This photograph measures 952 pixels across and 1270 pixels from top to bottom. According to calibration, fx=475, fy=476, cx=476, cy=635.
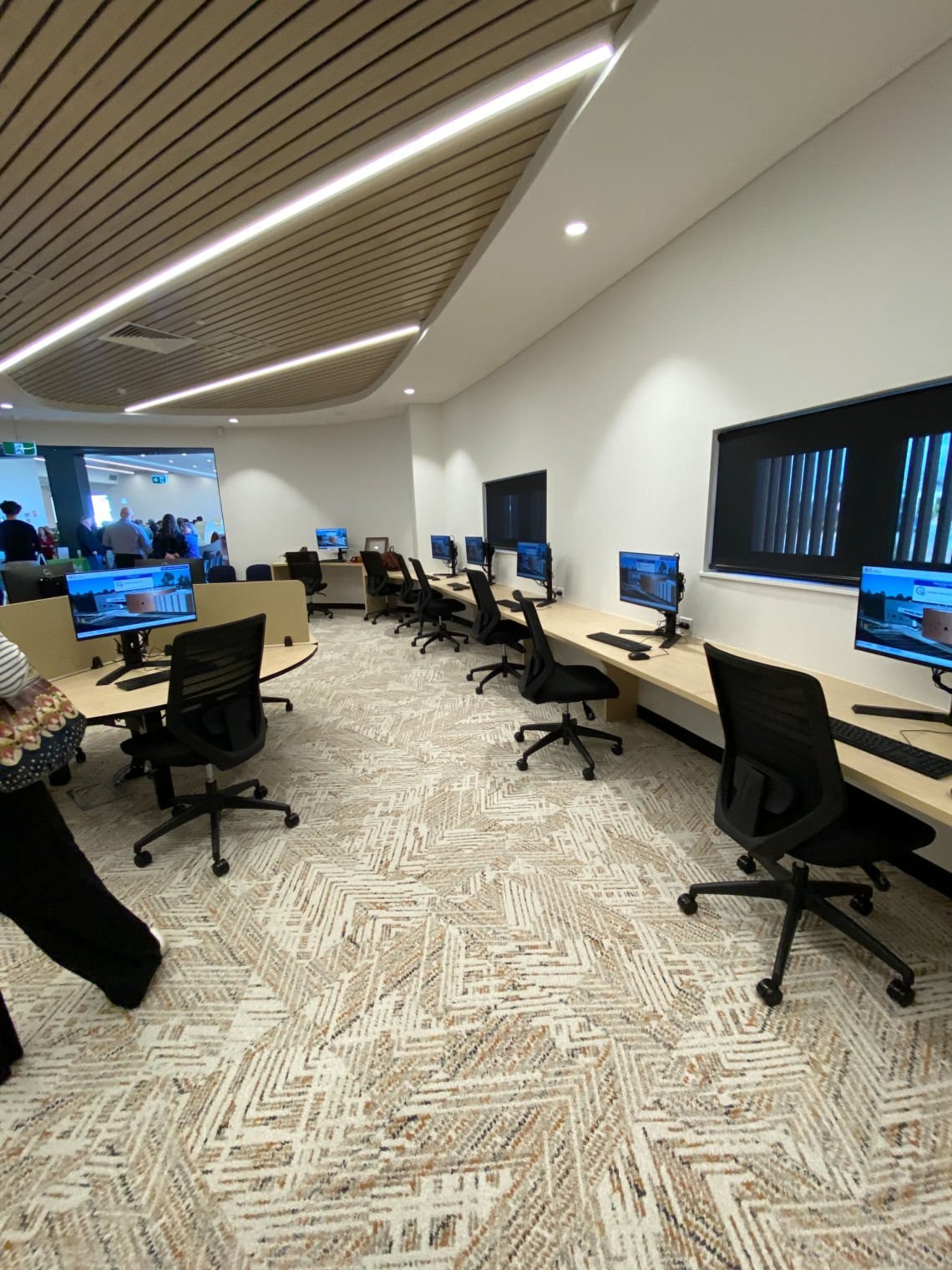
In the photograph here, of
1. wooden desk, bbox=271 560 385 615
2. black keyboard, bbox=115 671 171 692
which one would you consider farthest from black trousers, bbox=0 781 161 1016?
wooden desk, bbox=271 560 385 615

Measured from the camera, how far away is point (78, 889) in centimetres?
140

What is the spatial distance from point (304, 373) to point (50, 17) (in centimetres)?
419

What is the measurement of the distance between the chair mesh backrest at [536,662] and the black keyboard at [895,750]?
145 cm

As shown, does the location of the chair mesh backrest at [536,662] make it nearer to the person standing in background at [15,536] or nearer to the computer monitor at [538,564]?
the computer monitor at [538,564]

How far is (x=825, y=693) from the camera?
2104mm

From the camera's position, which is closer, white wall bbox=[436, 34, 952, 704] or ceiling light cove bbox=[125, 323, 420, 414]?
white wall bbox=[436, 34, 952, 704]

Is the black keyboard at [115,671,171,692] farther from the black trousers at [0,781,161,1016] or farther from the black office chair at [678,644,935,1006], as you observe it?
the black office chair at [678,644,935,1006]

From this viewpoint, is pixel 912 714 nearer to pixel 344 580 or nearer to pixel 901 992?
pixel 901 992

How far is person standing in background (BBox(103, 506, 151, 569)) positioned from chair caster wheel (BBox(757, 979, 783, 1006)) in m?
8.57

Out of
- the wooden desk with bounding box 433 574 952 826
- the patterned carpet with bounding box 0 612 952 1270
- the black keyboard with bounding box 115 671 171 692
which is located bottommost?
the patterned carpet with bounding box 0 612 952 1270

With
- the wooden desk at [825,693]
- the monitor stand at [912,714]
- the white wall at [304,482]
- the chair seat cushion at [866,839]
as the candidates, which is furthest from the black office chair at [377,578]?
the chair seat cushion at [866,839]

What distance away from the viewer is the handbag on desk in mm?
1172

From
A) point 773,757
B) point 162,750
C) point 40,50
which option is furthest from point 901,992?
point 40,50

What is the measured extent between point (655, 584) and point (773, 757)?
163 centimetres
